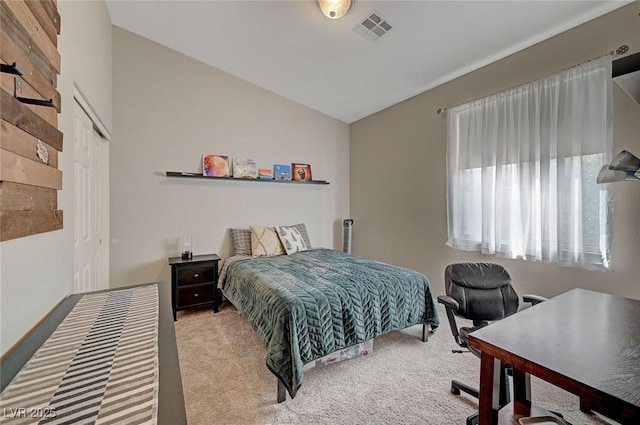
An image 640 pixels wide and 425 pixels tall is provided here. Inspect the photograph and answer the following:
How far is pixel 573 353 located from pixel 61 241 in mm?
2221

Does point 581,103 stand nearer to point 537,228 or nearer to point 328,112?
point 537,228

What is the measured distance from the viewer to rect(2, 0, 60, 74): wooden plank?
849 millimetres

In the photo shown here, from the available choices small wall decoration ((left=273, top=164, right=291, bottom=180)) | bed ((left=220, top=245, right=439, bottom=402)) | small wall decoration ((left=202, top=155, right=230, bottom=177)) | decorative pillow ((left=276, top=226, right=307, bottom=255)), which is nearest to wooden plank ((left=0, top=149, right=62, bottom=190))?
bed ((left=220, top=245, right=439, bottom=402))

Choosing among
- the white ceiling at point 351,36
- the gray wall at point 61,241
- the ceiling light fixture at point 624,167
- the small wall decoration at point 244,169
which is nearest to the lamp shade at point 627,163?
the ceiling light fixture at point 624,167

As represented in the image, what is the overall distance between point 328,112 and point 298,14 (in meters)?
2.04

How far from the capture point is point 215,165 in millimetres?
3594

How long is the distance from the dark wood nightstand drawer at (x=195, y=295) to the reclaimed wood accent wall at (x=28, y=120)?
6.95 feet

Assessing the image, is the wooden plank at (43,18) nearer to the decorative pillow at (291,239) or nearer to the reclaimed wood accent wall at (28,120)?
the reclaimed wood accent wall at (28,120)

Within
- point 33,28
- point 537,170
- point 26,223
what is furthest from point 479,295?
point 33,28

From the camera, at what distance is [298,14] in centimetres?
245

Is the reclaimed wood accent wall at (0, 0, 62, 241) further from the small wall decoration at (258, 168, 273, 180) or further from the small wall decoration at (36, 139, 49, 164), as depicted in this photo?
the small wall decoration at (258, 168, 273, 180)

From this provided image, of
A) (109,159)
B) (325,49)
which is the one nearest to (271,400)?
(109,159)

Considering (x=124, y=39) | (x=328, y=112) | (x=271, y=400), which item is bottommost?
(x=271, y=400)

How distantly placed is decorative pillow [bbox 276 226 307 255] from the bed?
0.70 meters
